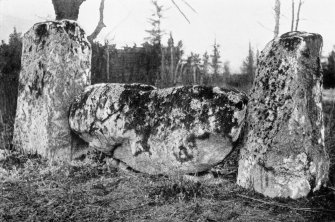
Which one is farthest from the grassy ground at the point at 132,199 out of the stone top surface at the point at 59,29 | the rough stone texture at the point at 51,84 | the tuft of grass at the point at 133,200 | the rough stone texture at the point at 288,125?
the stone top surface at the point at 59,29

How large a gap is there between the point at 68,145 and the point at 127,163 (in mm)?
864

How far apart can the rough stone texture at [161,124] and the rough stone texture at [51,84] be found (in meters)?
0.22

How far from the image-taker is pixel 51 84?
13.9ft

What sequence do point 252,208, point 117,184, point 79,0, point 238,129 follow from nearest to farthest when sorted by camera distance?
1. point 252,208
2. point 238,129
3. point 117,184
4. point 79,0

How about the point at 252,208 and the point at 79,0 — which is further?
the point at 79,0

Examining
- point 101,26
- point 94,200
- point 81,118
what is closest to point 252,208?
point 94,200

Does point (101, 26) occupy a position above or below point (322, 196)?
above

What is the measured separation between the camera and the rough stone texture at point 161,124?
322 cm

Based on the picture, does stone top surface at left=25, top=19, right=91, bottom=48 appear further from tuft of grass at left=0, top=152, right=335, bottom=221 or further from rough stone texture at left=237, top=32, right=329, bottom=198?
rough stone texture at left=237, top=32, right=329, bottom=198

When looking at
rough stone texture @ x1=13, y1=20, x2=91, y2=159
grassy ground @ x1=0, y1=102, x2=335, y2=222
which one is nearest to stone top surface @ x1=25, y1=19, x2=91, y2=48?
rough stone texture @ x1=13, y1=20, x2=91, y2=159

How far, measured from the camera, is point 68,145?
4.24 m

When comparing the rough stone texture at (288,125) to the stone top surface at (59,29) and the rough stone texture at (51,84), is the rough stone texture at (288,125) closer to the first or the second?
the rough stone texture at (51,84)

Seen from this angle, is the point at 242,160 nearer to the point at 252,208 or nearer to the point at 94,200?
the point at 252,208

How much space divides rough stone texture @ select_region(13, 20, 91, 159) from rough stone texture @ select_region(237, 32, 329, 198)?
2.18 metres
